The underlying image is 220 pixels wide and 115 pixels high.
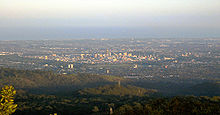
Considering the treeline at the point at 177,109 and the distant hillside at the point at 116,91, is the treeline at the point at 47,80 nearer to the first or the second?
the distant hillside at the point at 116,91

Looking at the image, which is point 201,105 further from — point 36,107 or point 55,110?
point 36,107

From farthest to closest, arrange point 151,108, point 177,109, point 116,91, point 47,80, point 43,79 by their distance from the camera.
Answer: point 43,79 < point 47,80 < point 116,91 < point 151,108 < point 177,109

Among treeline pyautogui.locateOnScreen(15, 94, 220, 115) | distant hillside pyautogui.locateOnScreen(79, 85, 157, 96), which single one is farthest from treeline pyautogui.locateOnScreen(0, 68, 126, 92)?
treeline pyautogui.locateOnScreen(15, 94, 220, 115)

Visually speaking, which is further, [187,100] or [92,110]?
[92,110]

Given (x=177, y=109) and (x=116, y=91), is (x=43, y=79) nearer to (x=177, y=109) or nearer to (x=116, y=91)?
(x=116, y=91)

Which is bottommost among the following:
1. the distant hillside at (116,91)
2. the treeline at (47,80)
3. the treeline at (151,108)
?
the treeline at (47,80)

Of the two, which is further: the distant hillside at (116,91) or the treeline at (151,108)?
the distant hillside at (116,91)

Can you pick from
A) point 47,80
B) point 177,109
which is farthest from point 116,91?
point 177,109

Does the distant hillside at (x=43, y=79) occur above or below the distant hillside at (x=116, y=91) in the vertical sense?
below

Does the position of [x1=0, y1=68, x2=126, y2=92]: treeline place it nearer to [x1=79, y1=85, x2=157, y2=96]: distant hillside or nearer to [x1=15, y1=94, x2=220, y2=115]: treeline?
[x1=79, y1=85, x2=157, y2=96]: distant hillside

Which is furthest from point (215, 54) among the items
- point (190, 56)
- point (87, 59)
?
point (87, 59)

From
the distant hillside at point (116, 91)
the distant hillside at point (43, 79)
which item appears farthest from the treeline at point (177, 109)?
the distant hillside at point (43, 79)
